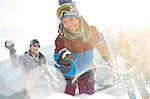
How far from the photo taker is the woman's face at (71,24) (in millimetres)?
3479

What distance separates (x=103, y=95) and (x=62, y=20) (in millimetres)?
651

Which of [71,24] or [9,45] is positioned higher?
[71,24]

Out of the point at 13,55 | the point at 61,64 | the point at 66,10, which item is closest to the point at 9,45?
the point at 13,55

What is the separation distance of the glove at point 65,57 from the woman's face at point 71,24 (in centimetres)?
16

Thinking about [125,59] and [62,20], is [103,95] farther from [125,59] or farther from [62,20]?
[62,20]

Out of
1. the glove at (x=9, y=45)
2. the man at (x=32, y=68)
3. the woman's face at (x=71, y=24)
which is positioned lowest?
the man at (x=32, y=68)

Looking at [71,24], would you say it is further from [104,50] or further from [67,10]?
[104,50]

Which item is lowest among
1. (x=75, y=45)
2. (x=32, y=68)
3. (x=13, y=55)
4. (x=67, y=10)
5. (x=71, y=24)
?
(x=32, y=68)

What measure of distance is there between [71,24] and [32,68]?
586mm

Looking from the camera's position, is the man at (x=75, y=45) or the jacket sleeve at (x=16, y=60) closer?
the man at (x=75, y=45)

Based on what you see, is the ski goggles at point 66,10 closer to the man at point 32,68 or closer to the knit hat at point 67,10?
the knit hat at point 67,10

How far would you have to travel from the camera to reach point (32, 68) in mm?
3830

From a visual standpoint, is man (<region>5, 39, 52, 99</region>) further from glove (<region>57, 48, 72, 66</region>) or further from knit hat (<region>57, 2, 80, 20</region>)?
knit hat (<region>57, 2, 80, 20</region>)

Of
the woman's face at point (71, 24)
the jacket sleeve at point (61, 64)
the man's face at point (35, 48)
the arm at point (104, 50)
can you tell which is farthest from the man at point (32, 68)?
the arm at point (104, 50)
